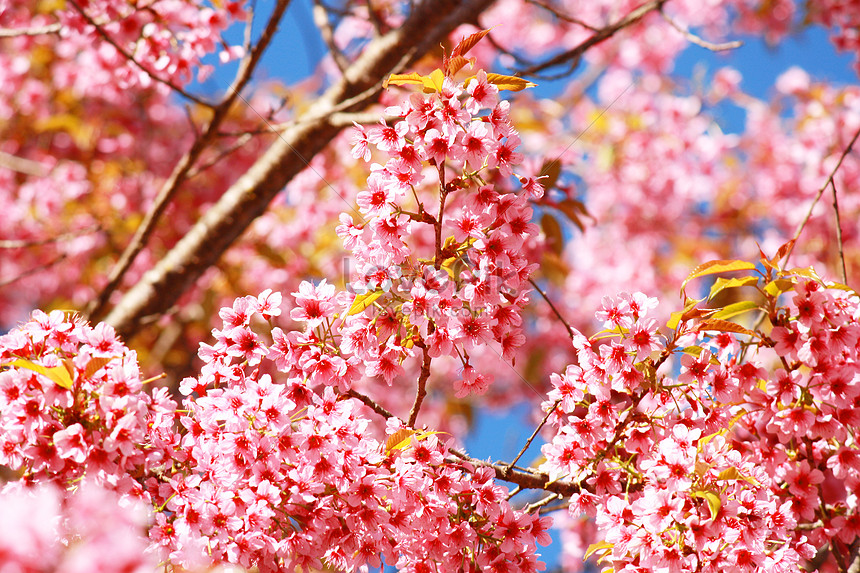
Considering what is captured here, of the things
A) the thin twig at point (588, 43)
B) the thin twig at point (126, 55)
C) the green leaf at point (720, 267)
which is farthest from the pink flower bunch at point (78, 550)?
the thin twig at point (588, 43)

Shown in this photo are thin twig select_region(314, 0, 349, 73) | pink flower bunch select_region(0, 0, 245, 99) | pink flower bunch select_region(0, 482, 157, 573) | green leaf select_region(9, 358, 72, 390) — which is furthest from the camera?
thin twig select_region(314, 0, 349, 73)

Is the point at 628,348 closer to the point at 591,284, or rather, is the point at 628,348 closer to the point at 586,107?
the point at 591,284

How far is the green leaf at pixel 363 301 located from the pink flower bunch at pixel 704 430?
53 centimetres

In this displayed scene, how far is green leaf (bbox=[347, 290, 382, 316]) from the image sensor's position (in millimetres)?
1591

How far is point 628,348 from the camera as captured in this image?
169 centimetres

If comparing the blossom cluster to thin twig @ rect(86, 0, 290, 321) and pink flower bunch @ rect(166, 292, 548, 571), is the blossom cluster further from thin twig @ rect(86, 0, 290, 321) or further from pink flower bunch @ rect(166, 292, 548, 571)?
thin twig @ rect(86, 0, 290, 321)

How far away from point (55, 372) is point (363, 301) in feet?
2.22

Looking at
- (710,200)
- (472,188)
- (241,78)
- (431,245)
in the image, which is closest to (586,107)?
(710,200)

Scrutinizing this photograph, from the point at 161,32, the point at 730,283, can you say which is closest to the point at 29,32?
the point at 161,32

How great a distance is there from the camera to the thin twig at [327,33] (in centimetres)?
306

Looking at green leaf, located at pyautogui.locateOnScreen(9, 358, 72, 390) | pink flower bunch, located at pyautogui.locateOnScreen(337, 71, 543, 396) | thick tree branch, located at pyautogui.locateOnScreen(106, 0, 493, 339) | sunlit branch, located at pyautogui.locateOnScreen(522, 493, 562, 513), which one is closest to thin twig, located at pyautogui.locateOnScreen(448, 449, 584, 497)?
sunlit branch, located at pyautogui.locateOnScreen(522, 493, 562, 513)

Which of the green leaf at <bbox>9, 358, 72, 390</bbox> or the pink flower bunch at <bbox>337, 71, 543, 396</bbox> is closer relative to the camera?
the green leaf at <bbox>9, 358, 72, 390</bbox>

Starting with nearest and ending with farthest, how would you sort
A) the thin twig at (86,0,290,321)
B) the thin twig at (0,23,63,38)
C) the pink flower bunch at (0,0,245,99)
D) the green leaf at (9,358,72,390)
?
1. the green leaf at (9,358,72,390)
2. the thin twig at (86,0,290,321)
3. the thin twig at (0,23,63,38)
4. the pink flower bunch at (0,0,245,99)

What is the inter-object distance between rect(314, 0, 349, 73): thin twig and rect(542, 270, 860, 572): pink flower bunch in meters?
1.92
